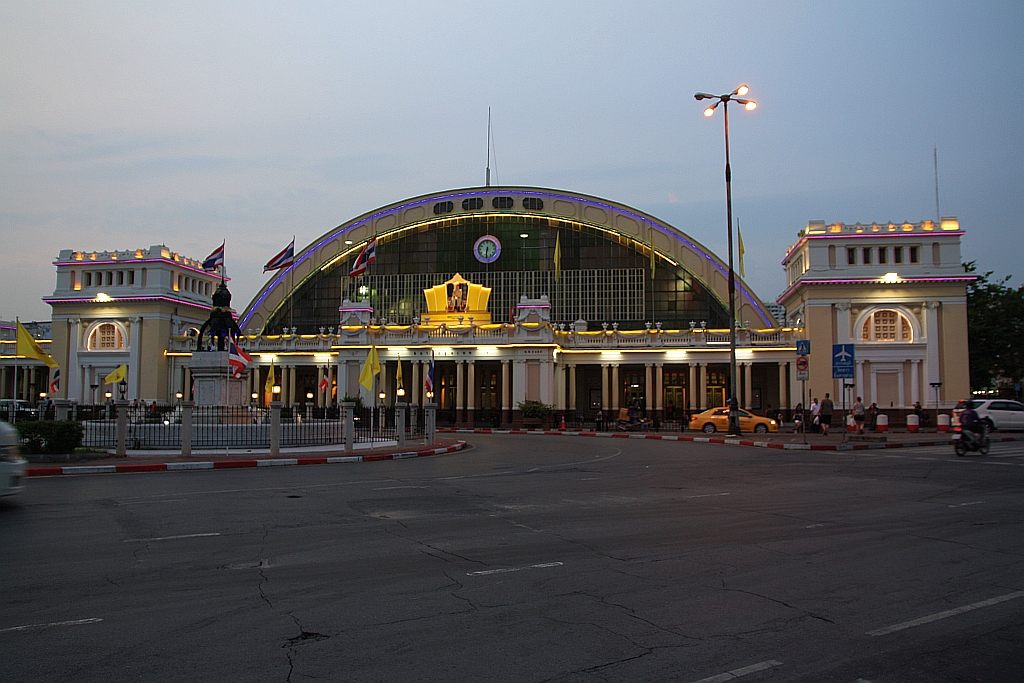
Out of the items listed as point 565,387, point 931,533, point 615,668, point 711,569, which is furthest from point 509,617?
point 565,387

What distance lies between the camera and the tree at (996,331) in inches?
2618

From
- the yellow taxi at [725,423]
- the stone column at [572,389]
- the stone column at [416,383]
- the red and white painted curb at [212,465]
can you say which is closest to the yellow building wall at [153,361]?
the stone column at [416,383]

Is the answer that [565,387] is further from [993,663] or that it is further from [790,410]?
[993,663]

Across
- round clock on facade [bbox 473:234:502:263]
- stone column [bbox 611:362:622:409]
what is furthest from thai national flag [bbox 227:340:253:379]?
round clock on facade [bbox 473:234:502:263]

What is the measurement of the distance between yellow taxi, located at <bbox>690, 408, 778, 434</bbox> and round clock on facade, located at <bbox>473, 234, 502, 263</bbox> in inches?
1273

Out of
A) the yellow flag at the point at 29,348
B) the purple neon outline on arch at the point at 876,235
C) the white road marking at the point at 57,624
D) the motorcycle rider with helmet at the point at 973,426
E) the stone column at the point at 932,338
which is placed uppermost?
the purple neon outline on arch at the point at 876,235

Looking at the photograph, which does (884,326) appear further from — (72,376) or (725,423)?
(72,376)

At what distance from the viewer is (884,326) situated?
6303 centimetres

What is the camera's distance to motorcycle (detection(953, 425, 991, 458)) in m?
26.4

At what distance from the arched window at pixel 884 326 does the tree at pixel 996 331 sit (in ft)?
25.0

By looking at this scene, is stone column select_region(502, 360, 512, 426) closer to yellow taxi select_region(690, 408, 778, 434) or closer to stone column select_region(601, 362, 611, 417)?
stone column select_region(601, 362, 611, 417)

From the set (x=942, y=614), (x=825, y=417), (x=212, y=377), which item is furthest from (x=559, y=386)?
(x=942, y=614)

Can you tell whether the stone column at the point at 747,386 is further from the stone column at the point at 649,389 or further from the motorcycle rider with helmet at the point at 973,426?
the motorcycle rider with helmet at the point at 973,426

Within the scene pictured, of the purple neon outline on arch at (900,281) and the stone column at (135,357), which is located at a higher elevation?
the purple neon outline on arch at (900,281)
